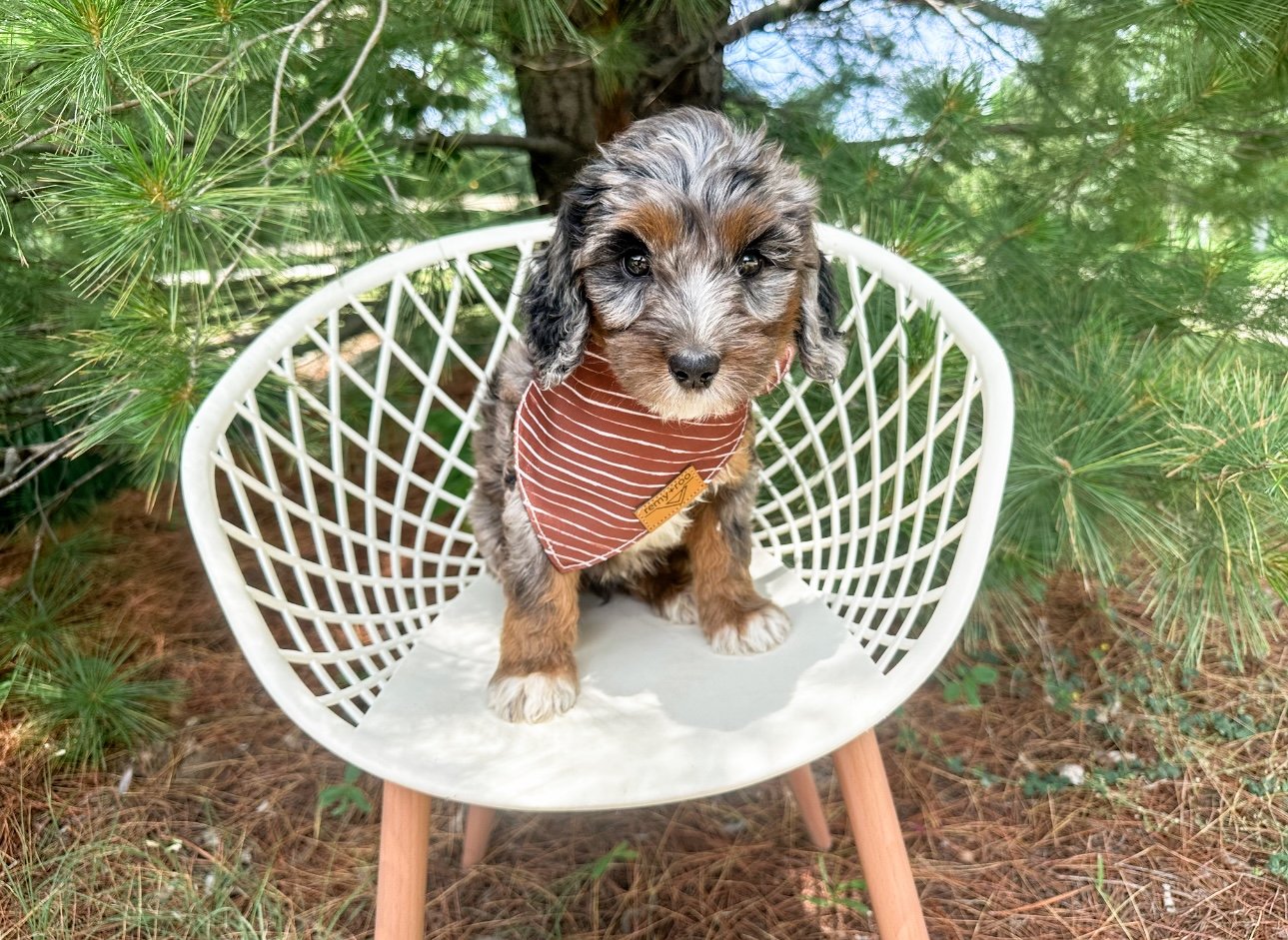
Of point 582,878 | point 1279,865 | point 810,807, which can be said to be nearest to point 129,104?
point 582,878

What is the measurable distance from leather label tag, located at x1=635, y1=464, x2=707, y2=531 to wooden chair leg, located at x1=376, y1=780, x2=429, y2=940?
0.73 metres

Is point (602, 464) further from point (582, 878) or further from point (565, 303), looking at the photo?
point (582, 878)

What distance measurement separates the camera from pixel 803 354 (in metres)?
1.91

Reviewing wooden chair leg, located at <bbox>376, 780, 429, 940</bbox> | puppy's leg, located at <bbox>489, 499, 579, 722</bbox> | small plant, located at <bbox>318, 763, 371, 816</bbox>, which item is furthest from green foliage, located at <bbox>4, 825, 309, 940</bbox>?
puppy's leg, located at <bbox>489, 499, 579, 722</bbox>

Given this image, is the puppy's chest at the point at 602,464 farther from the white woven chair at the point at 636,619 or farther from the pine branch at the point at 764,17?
the pine branch at the point at 764,17

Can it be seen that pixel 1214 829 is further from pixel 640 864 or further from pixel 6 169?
pixel 6 169

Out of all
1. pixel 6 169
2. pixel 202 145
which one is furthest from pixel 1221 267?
pixel 6 169

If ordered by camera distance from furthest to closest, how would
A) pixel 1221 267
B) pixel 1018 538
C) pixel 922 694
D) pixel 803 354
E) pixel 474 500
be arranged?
pixel 922 694 → pixel 1221 267 → pixel 1018 538 → pixel 474 500 → pixel 803 354

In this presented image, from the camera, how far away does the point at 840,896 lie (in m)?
2.47

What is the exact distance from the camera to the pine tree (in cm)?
174

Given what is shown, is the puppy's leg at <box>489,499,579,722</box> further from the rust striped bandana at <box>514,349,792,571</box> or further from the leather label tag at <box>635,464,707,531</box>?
the leather label tag at <box>635,464,707,531</box>

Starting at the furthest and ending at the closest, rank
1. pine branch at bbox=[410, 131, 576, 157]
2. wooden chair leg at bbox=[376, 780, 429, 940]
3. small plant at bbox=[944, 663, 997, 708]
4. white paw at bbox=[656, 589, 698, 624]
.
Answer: small plant at bbox=[944, 663, 997, 708] < pine branch at bbox=[410, 131, 576, 157] < white paw at bbox=[656, 589, 698, 624] < wooden chair leg at bbox=[376, 780, 429, 940]

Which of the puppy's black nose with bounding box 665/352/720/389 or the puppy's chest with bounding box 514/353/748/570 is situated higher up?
the puppy's black nose with bounding box 665/352/720/389

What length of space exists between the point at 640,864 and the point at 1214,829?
5.50 ft
